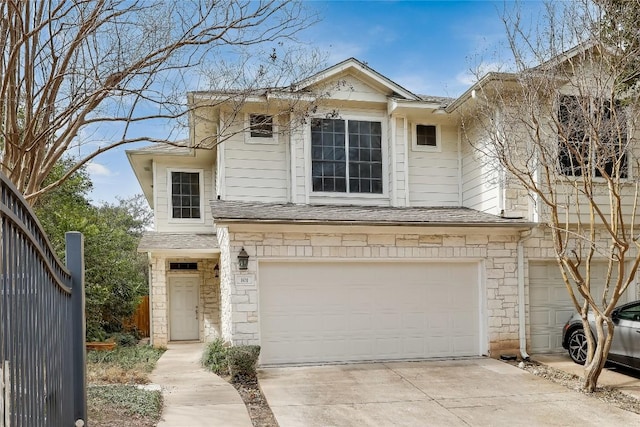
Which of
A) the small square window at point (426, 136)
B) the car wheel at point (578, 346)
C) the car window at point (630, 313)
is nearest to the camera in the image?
the car window at point (630, 313)

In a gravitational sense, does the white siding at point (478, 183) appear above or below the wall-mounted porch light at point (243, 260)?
above

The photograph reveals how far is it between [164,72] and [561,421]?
22.3ft

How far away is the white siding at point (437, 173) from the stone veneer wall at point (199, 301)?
626 cm

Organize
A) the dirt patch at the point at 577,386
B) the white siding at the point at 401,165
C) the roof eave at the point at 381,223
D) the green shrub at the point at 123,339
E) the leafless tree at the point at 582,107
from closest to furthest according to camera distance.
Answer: the dirt patch at the point at 577,386
the leafless tree at the point at 582,107
the roof eave at the point at 381,223
the white siding at the point at 401,165
the green shrub at the point at 123,339

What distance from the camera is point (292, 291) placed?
978cm

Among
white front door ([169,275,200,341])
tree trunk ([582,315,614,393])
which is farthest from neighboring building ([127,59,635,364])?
tree trunk ([582,315,614,393])

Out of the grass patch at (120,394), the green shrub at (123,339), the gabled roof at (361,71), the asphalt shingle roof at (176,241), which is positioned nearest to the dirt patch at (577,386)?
the grass patch at (120,394)

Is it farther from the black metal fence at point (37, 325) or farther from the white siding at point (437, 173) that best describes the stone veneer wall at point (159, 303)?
the black metal fence at point (37, 325)

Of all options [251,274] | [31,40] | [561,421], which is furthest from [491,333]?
[31,40]

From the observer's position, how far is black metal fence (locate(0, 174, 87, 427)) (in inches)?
83.8

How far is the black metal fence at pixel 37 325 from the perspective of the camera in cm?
213

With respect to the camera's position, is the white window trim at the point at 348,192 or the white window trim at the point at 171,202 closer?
the white window trim at the point at 348,192

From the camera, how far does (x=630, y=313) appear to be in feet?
28.3

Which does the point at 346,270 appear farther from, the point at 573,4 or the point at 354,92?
the point at 573,4
